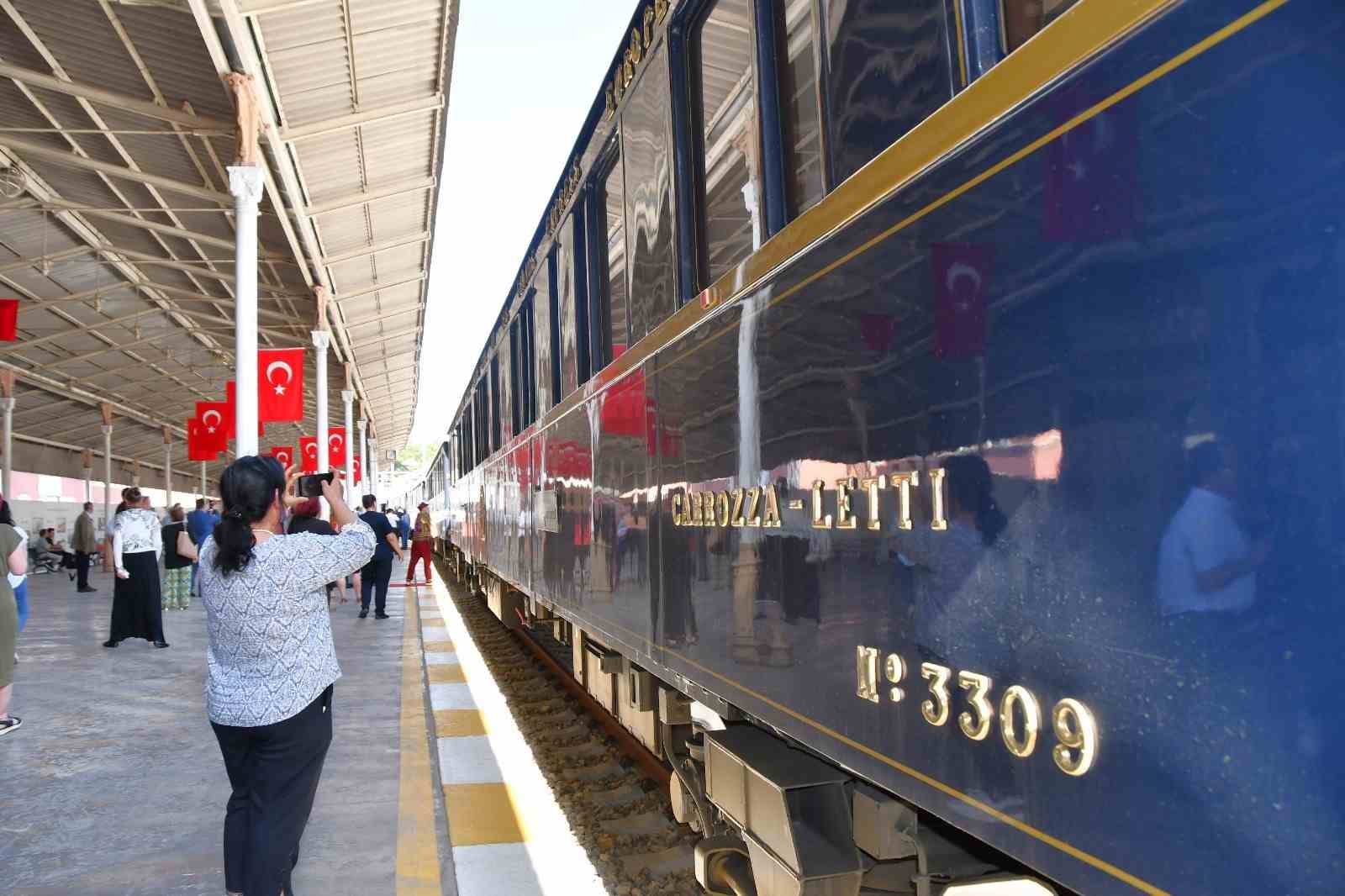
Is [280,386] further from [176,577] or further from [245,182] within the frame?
[245,182]

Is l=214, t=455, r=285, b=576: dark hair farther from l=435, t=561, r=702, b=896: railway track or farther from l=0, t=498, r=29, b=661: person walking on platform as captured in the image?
l=0, t=498, r=29, b=661: person walking on platform

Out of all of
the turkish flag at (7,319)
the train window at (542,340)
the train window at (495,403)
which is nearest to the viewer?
the train window at (542,340)

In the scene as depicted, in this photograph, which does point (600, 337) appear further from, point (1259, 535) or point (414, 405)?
point (414, 405)

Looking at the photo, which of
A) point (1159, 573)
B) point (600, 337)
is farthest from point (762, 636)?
point (600, 337)

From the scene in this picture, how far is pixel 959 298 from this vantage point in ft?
5.78

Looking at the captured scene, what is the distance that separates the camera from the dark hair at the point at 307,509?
17.2 feet

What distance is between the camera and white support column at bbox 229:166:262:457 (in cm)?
1080

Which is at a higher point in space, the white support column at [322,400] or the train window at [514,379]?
the white support column at [322,400]

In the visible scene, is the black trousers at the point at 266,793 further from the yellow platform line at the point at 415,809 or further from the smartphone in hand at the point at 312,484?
the yellow platform line at the point at 415,809

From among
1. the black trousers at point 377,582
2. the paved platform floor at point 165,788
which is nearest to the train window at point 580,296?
the paved platform floor at point 165,788

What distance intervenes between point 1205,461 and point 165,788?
5.35 meters

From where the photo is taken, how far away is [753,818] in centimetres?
299

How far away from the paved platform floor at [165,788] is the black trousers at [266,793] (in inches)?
30.6

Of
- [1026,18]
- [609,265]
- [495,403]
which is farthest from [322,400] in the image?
[1026,18]
